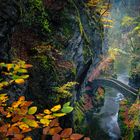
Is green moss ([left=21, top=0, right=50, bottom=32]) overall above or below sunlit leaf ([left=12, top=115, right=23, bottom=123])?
above

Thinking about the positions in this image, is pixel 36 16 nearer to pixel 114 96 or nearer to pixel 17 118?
pixel 17 118

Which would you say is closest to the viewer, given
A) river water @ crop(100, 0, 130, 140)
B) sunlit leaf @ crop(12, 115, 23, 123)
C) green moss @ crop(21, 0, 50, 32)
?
sunlit leaf @ crop(12, 115, 23, 123)

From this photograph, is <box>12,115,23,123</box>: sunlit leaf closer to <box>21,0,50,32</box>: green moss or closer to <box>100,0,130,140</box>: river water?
<box>21,0,50,32</box>: green moss

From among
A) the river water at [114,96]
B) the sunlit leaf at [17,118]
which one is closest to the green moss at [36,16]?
the sunlit leaf at [17,118]

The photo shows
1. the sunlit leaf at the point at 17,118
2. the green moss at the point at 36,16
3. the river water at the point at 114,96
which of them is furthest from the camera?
the river water at the point at 114,96

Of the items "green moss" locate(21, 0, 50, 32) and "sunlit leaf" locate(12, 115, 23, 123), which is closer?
"sunlit leaf" locate(12, 115, 23, 123)

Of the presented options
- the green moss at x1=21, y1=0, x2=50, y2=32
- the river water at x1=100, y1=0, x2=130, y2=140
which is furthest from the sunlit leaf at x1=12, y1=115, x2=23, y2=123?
the river water at x1=100, y1=0, x2=130, y2=140

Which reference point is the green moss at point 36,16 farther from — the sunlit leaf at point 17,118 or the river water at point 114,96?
the river water at point 114,96

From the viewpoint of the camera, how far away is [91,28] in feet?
34.9

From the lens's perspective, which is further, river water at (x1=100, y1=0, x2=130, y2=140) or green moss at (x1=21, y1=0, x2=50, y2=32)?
river water at (x1=100, y1=0, x2=130, y2=140)

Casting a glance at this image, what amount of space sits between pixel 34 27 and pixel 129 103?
50.2ft

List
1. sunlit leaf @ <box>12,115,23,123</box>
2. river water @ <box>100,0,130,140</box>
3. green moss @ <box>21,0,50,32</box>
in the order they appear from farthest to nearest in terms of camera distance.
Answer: river water @ <box>100,0,130,140</box> → green moss @ <box>21,0,50,32</box> → sunlit leaf @ <box>12,115,23,123</box>

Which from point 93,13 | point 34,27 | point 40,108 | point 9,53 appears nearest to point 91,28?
point 93,13

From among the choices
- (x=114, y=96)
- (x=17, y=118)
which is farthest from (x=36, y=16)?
(x=114, y=96)
